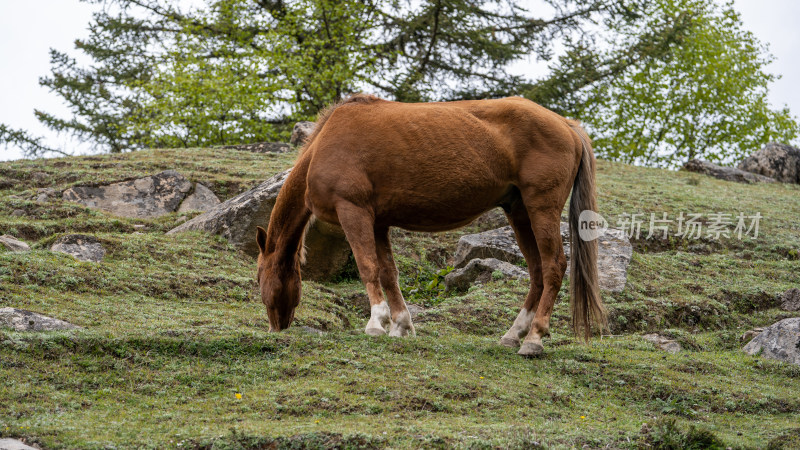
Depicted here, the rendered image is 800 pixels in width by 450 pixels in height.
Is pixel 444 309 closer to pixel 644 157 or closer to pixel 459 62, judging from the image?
pixel 459 62

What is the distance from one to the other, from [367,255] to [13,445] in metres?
3.56

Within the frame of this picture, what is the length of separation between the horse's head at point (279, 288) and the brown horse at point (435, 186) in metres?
0.01

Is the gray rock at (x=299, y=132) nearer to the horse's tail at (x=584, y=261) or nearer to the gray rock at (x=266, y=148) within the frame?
the gray rock at (x=266, y=148)

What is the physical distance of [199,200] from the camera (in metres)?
13.4

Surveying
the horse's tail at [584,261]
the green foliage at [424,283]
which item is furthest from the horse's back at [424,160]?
the green foliage at [424,283]

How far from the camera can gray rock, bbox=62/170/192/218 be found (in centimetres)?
1269

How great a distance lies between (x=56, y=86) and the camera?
91.0 ft

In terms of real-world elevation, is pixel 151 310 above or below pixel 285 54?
below

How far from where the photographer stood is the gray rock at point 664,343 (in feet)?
28.2

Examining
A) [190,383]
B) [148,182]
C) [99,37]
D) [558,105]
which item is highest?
[99,37]

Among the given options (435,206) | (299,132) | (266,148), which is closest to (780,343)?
(435,206)

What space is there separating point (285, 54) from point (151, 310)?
18018 millimetres

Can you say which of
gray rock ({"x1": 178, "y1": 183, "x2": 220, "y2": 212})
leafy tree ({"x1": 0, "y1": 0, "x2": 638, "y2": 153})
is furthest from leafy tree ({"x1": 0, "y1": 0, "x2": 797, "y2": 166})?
gray rock ({"x1": 178, "y1": 183, "x2": 220, "y2": 212})

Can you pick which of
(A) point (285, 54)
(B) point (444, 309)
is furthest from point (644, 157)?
(B) point (444, 309)
